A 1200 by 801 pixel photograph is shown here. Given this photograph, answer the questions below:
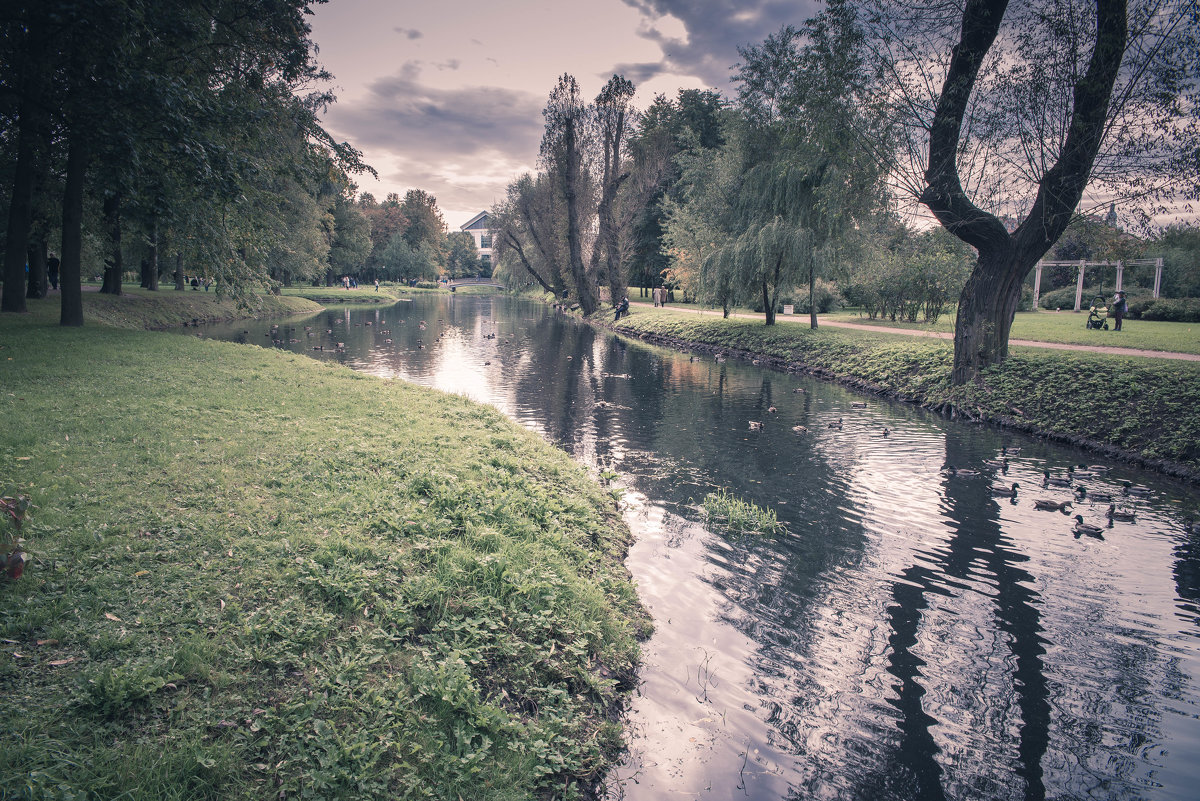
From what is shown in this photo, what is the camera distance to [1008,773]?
4.29 meters

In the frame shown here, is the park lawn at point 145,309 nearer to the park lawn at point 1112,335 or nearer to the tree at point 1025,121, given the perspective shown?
the tree at point 1025,121

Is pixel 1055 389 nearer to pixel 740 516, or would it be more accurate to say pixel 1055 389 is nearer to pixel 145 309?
pixel 740 516

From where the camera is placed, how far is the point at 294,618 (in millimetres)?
4316

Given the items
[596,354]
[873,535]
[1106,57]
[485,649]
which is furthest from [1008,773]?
[596,354]

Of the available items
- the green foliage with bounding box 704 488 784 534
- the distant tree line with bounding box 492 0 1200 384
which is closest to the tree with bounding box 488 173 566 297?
the distant tree line with bounding box 492 0 1200 384

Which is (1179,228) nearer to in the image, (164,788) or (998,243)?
(998,243)

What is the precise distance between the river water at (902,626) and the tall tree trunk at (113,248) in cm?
2005

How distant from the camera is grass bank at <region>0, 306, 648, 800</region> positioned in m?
3.23

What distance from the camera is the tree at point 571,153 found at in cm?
4709

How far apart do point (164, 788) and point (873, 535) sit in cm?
812

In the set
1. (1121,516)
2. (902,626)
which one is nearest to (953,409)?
A: (1121,516)

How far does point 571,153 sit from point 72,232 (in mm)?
34801

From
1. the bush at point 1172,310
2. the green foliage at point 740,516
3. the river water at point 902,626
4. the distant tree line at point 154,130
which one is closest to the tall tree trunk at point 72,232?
the distant tree line at point 154,130

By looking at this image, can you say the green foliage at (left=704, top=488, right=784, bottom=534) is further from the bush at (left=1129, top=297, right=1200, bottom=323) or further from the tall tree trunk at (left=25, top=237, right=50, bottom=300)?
the bush at (left=1129, top=297, right=1200, bottom=323)
